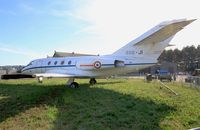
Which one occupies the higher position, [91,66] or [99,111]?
[91,66]

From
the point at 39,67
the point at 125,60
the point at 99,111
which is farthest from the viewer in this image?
the point at 39,67

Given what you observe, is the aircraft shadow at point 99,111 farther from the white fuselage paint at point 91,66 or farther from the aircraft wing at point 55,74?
the white fuselage paint at point 91,66

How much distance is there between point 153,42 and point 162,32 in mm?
2120

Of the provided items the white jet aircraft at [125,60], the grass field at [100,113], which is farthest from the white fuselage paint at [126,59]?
the grass field at [100,113]

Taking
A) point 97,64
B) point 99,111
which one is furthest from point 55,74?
point 99,111

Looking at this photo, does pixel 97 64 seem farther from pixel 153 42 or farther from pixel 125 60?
pixel 153 42

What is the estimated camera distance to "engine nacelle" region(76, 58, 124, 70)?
21.7 m

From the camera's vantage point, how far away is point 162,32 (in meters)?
18.6

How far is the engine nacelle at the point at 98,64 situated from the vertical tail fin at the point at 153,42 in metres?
1.10

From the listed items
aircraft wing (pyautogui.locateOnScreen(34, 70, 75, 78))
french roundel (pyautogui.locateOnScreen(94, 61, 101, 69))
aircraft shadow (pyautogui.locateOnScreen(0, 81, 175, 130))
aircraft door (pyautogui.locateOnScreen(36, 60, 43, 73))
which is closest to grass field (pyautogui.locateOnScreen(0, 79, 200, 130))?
aircraft shadow (pyautogui.locateOnScreen(0, 81, 175, 130))

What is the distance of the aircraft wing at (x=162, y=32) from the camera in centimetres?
1685

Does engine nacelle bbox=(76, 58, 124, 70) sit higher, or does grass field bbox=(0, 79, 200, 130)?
engine nacelle bbox=(76, 58, 124, 70)

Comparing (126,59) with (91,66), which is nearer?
(126,59)

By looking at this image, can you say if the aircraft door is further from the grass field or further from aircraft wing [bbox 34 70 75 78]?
the grass field
